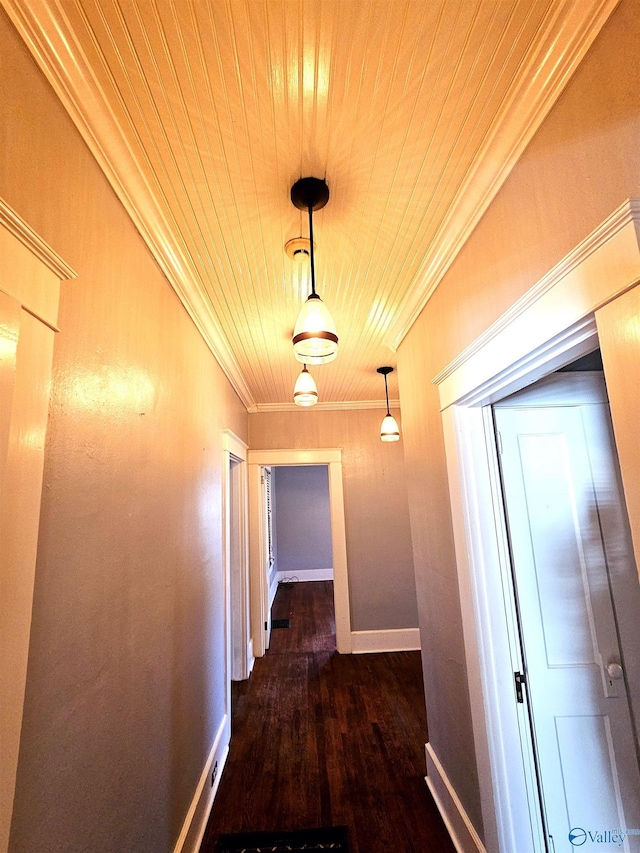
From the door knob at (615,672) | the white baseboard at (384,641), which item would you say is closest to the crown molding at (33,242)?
the door knob at (615,672)

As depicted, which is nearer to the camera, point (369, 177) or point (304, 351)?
point (369, 177)

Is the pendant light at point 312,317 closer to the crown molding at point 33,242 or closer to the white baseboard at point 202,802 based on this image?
the crown molding at point 33,242

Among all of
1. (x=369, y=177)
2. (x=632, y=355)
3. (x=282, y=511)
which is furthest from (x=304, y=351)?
(x=282, y=511)

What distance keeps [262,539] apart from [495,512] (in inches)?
119

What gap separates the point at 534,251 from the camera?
1.06 m

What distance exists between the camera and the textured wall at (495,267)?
0.76 metres

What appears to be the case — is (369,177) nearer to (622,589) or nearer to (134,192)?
(134,192)

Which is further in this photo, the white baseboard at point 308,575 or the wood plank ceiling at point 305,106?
the white baseboard at point 308,575

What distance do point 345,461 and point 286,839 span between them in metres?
2.93

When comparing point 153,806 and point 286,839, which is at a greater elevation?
point 153,806

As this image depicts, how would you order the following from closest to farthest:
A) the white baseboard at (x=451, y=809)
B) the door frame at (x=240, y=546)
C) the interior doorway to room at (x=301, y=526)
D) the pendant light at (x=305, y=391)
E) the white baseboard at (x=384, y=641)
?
the white baseboard at (x=451, y=809) < the pendant light at (x=305, y=391) < the door frame at (x=240, y=546) < the white baseboard at (x=384, y=641) < the interior doorway to room at (x=301, y=526)

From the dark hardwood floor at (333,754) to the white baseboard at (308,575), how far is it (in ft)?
13.3

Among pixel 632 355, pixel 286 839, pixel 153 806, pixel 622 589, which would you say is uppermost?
pixel 632 355

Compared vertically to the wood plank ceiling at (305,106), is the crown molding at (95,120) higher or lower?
lower
